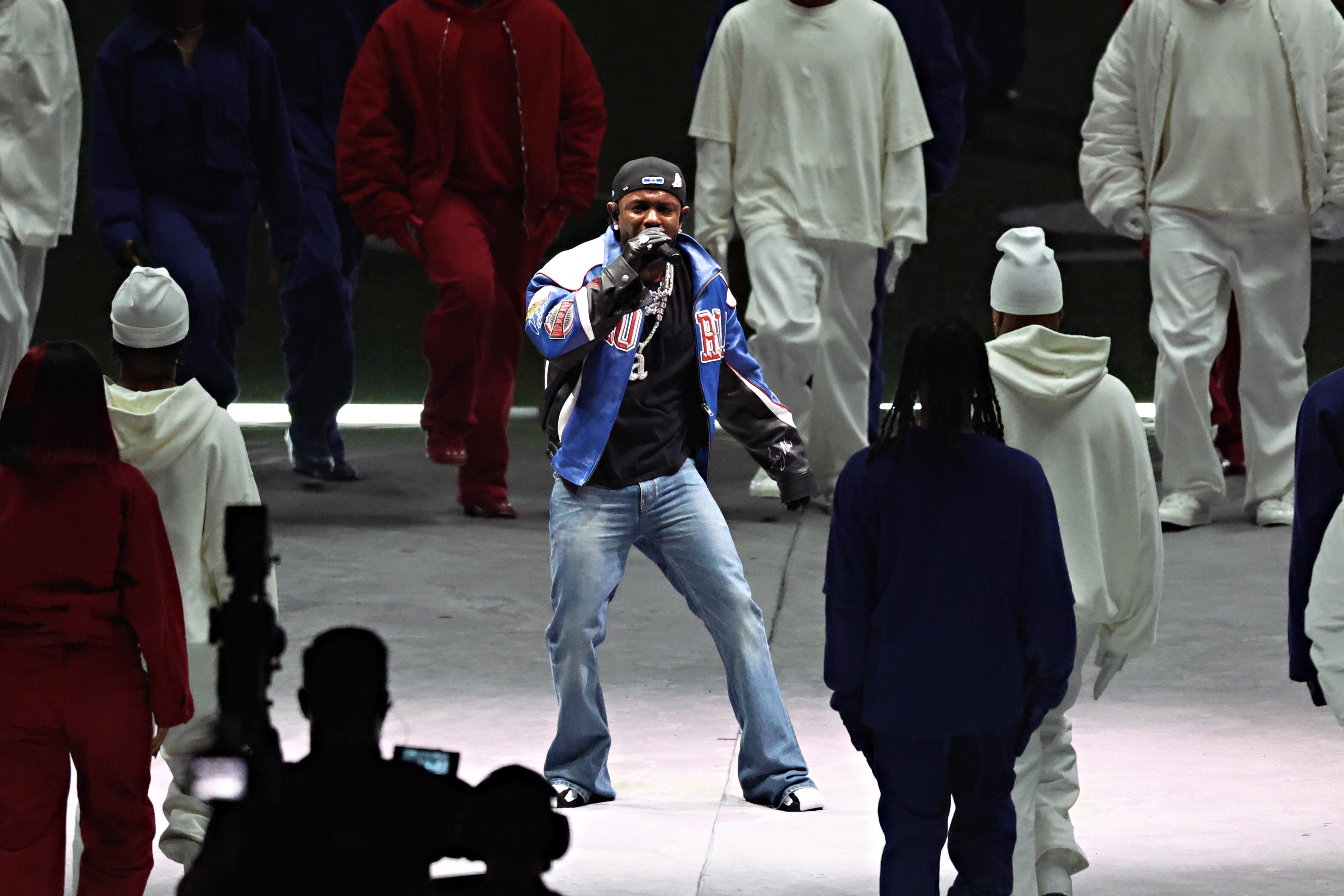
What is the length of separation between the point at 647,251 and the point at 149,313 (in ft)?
4.20

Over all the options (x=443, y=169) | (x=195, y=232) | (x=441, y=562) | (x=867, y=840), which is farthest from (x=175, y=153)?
(x=867, y=840)

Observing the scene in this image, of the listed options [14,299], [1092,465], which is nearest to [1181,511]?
[1092,465]

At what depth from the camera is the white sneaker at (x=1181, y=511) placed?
8820mm

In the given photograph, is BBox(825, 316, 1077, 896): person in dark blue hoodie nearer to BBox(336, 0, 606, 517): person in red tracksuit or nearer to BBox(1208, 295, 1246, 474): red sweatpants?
BBox(336, 0, 606, 517): person in red tracksuit

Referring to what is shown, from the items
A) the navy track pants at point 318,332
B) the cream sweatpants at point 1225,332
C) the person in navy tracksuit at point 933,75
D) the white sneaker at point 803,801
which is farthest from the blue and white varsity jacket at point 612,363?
the navy track pants at point 318,332

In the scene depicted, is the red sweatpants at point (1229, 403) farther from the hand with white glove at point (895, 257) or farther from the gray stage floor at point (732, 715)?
the hand with white glove at point (895, 257)

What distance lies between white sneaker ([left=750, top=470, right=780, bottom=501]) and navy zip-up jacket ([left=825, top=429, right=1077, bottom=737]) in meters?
5.36

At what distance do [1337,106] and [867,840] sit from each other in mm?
4502

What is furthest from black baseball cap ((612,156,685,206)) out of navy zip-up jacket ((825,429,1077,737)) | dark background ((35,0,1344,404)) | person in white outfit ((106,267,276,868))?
dark background ((35,0,1344,404))

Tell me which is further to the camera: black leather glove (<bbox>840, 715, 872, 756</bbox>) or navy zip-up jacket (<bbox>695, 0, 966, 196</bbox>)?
navy zip-up jacket (<bbox>695, 0, 966, 196</bbox>)

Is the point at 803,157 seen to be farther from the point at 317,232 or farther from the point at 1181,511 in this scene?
the point at 317,232

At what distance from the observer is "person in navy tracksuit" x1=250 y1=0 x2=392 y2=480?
391 inches

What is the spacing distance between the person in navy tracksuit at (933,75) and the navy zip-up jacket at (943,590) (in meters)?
5.23

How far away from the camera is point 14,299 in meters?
8.49
